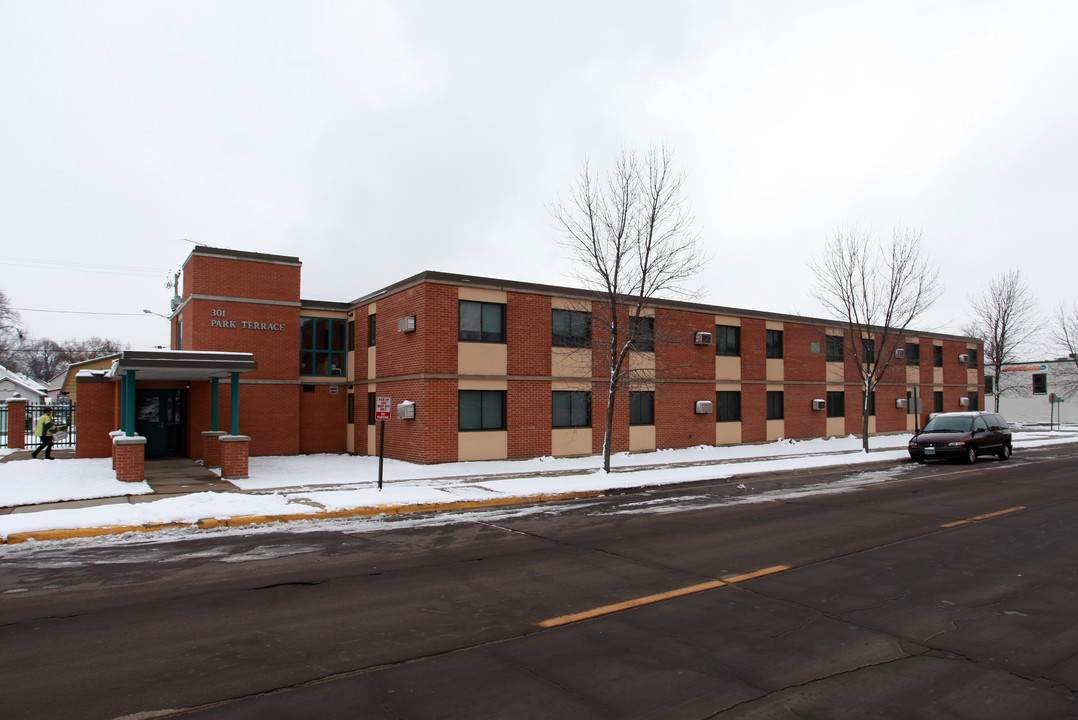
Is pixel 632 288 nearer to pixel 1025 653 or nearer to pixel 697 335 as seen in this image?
pixel 697 335

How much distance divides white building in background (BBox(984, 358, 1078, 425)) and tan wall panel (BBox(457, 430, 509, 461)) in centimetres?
4777

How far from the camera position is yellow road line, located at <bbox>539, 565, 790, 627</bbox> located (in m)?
6.23

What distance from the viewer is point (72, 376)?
124 feet

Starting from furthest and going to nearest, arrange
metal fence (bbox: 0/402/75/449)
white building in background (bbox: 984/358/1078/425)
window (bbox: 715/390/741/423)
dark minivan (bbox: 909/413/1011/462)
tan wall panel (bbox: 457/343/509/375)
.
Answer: white building in background (bbox: 984/358/1078/425) < window (bbox: 715/390/741/423) < metal fence (bbox: 0/402/75/449) < dark minivan (bbox: 909/413/1011/462) < tan wall panel (bbox: 457/343/509/375)

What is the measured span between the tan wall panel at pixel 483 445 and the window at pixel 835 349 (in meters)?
19.3

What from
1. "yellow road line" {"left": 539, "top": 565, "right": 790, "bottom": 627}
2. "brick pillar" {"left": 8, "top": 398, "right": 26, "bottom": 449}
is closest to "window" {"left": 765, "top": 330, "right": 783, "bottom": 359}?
"yellow road line" {"left": 539, "top": 565, "right": 790, "bottom": 627}

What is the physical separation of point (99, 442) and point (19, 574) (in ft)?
52.0

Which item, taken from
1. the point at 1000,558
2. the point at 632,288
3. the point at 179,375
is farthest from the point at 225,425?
the point at 1000,558

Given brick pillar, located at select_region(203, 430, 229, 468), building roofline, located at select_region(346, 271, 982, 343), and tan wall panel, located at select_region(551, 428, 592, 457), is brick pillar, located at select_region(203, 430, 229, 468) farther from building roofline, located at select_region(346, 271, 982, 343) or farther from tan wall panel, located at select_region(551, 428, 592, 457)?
tan wall panel, located at select_region(551, 428, 592, 457)

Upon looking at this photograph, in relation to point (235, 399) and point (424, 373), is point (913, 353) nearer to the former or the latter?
point (424, 373)

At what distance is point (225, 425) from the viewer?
2275 cm

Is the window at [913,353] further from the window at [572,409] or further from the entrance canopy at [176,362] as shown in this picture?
the entrance canopy at [176,362]

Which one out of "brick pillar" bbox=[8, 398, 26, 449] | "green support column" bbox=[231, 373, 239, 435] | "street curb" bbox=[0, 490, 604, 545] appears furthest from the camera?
"brick pillar" bbox=[8, 398, 26, 449]

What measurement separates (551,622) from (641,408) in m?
19.0
